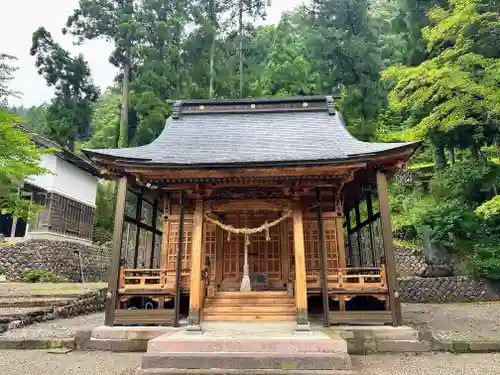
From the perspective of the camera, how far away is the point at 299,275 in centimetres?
770

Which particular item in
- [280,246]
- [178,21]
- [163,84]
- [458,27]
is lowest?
[280,246]

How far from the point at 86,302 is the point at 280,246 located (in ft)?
24.4

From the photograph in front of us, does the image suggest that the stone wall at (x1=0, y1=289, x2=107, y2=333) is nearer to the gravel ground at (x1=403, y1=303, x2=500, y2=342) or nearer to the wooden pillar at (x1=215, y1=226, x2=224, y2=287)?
the wooden pillar at (x1=215, y1=226, x2=224, y2=287)

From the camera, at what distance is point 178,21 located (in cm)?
2753

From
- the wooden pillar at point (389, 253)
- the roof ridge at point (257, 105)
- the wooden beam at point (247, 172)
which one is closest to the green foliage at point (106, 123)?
the roof ridge at point (257, 105)

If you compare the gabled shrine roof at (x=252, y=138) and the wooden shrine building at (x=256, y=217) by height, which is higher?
the gabled shrine roof at (x=252, y=138)

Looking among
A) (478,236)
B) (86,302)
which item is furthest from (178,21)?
(478,236)

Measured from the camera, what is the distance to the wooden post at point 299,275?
724 cm

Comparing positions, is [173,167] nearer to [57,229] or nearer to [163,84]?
[57,229]

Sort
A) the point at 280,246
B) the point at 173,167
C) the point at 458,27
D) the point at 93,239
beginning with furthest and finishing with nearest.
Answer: the point at 93,239 < the point at 458,27 < the point at 280,246 < the point at 173,167

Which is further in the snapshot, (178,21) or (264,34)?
(264,34)

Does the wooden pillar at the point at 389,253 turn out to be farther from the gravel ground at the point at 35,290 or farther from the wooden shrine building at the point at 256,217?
the gravel ground at the point at 35,290

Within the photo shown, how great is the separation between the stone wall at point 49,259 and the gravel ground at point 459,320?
57.8 ft

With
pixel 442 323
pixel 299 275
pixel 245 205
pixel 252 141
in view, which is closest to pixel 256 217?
pixel 252 141
